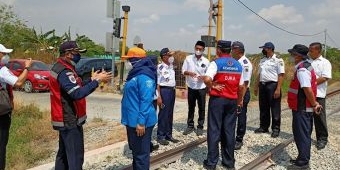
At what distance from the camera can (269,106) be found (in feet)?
29.8

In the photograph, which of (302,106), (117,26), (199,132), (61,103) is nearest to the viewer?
(61,103)

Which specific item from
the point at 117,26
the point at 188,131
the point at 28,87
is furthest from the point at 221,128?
the point at 28,87

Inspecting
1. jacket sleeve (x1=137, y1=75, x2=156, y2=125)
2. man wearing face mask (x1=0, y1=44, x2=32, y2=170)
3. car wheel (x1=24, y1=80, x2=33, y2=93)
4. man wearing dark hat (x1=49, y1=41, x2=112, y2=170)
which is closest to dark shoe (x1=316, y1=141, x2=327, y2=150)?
jacket sleeve (x1=137, y1=75, x2=156, y2=125)

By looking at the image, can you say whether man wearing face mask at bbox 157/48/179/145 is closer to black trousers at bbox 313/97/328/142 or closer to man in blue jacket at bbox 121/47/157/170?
man in blue jacket at bbox 121/47/157/170

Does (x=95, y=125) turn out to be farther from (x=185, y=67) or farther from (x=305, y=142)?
(x=305, y=142)

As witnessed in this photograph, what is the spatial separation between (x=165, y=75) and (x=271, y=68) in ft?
7.75

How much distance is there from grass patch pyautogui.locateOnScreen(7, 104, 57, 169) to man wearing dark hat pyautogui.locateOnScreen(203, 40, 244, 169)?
3398mm

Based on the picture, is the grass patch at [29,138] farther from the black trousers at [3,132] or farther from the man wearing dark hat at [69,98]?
the man wearing dark hat at [69,98]

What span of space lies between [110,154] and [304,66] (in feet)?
12.2

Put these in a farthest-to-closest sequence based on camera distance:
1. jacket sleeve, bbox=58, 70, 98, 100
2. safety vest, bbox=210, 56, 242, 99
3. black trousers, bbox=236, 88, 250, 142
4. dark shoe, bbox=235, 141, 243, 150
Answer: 1. black trousers, bbox=236, 88, 250, 142
2. dark shoe, bbox=235, 141, 243, 150
3. safety vest, bbox=210, 56, 242, 99
4. jacket sleeve, bbox=58, 70, 98, 100

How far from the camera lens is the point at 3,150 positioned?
5645mm

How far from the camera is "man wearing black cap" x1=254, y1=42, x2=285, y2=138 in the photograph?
8.62m

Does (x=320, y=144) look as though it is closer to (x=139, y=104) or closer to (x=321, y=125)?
(x=321, y=125)

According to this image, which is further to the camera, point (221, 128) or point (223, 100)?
point (221, 128)
